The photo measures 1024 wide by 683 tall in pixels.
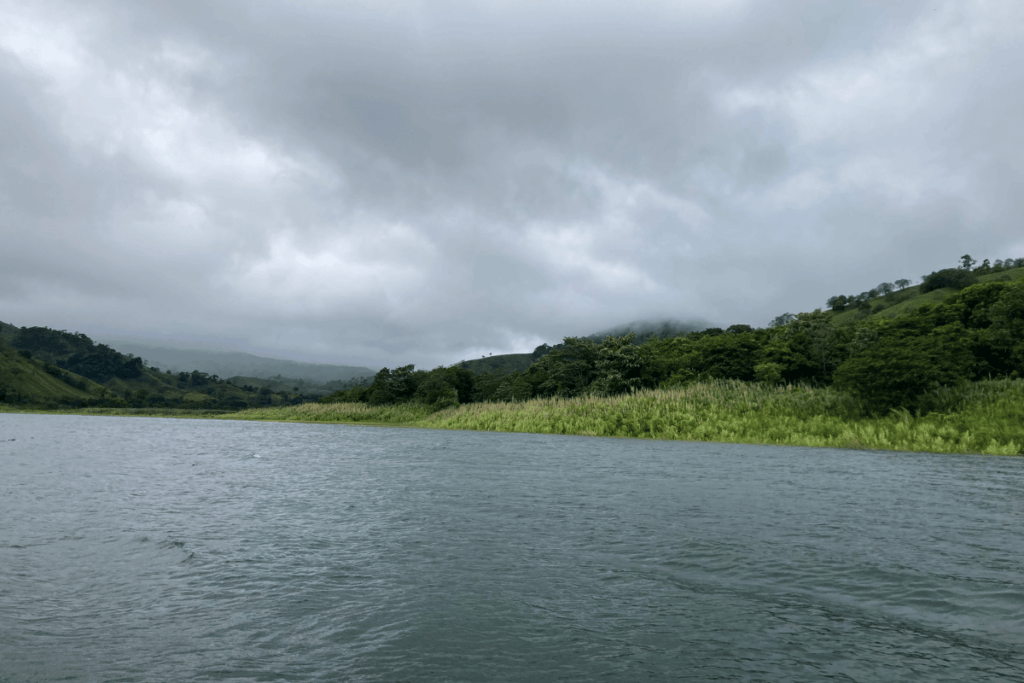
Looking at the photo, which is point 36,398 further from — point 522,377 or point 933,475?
point 933,475

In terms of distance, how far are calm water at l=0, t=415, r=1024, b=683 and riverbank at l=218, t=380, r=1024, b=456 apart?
76.4ft

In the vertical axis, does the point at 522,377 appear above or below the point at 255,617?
above

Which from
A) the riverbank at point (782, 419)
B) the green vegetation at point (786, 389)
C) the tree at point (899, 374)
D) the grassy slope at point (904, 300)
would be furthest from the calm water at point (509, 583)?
the grassy slope at point (904, 300)

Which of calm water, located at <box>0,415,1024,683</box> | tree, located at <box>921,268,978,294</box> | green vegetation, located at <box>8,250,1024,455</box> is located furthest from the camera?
tree, located at <box>921,268,978,294</box>

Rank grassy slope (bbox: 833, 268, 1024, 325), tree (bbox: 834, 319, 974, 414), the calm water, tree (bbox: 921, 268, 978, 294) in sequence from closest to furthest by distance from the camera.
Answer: the calm water < tree (bbox: 834, 319, 974, 414) < grassy slope (bbox: 833, 268, 1024, 325) < tree (bbox: 921, 268, 978, 294)

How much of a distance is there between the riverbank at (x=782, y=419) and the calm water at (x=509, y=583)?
23281 millimetres

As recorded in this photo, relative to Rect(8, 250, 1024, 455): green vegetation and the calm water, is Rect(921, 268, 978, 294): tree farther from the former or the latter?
the calm water

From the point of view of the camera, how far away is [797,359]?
70.6 metres

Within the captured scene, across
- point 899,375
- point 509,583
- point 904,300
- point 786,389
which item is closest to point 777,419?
point 899,375

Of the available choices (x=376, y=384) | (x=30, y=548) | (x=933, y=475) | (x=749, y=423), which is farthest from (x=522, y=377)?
(x=30, y=548)

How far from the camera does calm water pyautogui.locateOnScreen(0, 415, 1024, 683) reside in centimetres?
616

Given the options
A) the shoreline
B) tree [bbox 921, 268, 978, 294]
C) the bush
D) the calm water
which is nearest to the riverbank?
the shoreline

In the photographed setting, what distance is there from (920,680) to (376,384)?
105445 millimetres

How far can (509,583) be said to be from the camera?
348 inches
